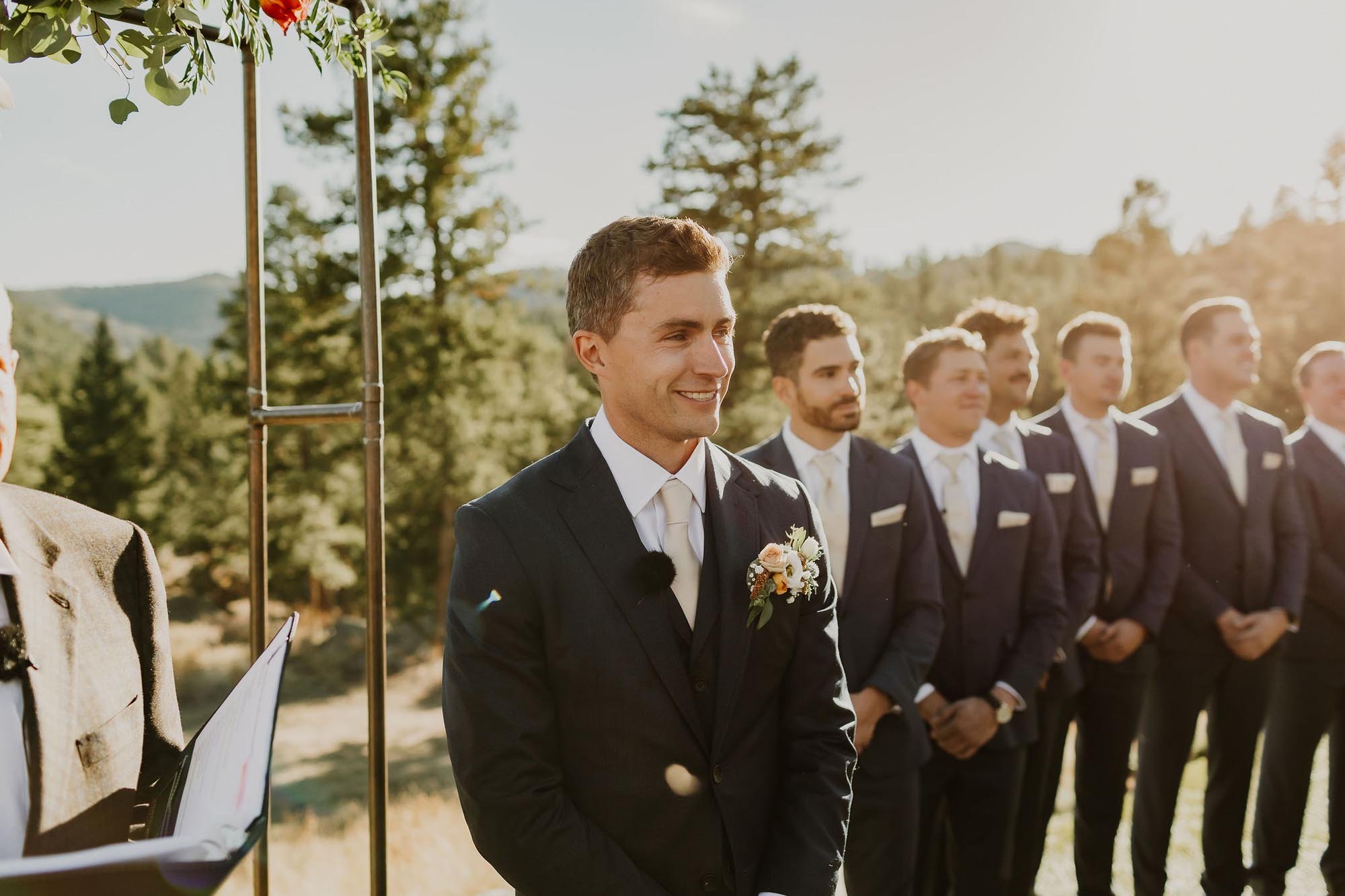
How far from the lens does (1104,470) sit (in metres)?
5.05

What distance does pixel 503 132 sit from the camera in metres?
21.9

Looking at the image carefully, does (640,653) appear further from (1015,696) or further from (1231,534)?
(1231,534)

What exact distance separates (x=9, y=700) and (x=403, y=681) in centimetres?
2292

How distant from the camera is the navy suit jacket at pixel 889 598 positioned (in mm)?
3482

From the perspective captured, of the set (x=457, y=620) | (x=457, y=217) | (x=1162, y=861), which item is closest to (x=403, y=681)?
(x=457, y=217)

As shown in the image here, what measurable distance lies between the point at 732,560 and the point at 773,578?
11cm

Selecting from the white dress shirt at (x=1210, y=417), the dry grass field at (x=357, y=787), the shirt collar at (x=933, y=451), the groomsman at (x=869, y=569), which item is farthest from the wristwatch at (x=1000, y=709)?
the white dress shirt at (x=1210, y=417)

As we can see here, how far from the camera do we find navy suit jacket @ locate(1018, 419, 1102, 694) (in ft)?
14.9

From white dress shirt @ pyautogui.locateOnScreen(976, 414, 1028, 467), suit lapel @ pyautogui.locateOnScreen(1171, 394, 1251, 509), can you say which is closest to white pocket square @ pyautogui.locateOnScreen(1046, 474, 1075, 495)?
white dress shirt @ pyautogui.locateOnScreen(976, 414, 1028, 467)

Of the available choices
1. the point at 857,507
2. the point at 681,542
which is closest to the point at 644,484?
the point at 681,542

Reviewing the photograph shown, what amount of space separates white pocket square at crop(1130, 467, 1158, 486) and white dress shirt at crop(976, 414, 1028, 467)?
2.21 ft

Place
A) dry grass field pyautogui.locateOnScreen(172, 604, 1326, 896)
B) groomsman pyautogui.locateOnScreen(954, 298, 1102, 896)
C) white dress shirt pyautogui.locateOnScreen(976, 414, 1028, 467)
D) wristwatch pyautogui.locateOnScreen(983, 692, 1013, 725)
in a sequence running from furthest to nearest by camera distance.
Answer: dry grass field pyautogui.locateOnScreen(172, 604, 1326, 896), white dress shirt pyautogui.locateOnScreen(976, 414, 1028, 467), groomsman pyautogui.locateOnScreen(954, 298, 1102, 896), wristwatch pyautogui.locateOnScreen(983, 692, 1013, 725)

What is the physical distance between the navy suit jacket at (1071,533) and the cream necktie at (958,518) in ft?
2.12

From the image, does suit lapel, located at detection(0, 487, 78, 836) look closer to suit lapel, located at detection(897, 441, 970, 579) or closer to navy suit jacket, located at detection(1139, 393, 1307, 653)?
suit lapel, located at detection(897, 441, 970, 579)
